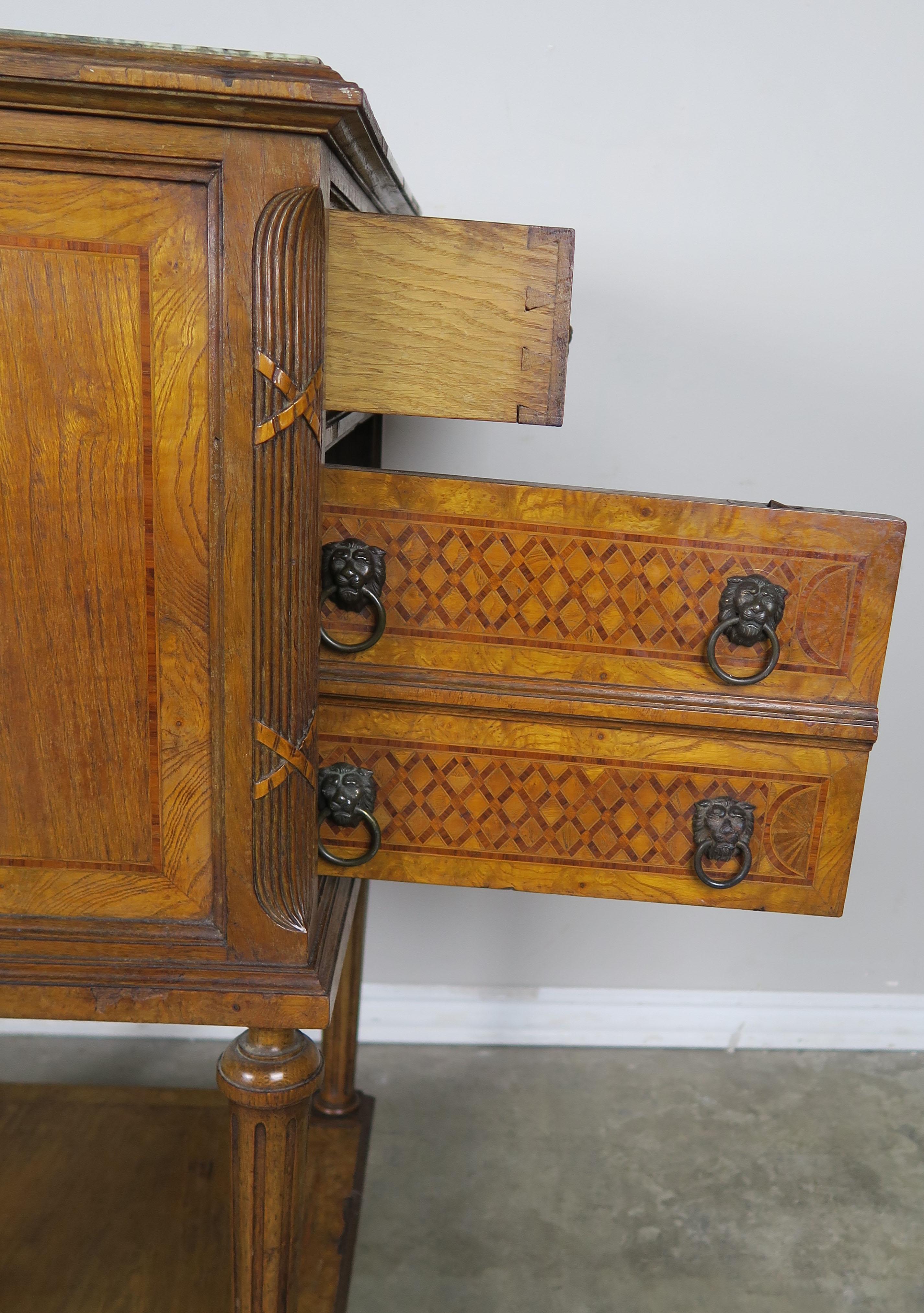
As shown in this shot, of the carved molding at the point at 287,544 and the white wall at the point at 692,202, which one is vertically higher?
the white wall at the point at 692,202

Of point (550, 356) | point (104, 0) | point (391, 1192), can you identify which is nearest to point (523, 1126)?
point (391, 1192)

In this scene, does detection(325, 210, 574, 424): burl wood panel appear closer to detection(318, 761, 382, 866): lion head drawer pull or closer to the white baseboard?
detection(318, 761, 382, 866): lion head drawer pull

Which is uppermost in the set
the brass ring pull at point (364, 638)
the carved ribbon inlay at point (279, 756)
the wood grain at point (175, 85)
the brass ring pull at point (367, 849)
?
the wood grain at point (175, 85)

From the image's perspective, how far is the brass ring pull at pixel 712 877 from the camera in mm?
960

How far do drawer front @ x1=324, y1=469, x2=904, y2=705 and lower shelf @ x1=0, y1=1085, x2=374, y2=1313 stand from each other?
781mm

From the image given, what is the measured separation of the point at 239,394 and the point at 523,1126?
1350mm

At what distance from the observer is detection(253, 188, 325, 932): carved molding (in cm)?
74

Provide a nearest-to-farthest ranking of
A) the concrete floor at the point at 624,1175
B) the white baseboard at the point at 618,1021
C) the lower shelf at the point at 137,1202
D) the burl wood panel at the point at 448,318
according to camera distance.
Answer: the burl wood panel at the point at 448,318 → the lower shelf at the point at 137,1202 → the concrete floor at the point at 624,1175 → the white baseboard at the point at 618,1021

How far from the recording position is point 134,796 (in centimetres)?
83

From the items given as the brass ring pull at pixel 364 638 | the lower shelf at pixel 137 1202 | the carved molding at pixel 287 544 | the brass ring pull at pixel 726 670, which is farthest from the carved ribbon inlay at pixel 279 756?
the lower shelf at pixel 137 1202

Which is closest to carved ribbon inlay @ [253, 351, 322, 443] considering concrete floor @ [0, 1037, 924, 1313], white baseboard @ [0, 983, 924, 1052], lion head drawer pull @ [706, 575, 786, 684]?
lion head drawer pull @ [706, 575, 786, 684]

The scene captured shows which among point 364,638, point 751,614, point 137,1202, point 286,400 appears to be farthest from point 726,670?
point 137,1202

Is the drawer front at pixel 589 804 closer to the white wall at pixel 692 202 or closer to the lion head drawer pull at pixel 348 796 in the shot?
the lion head drawer pull at pixel 348 796

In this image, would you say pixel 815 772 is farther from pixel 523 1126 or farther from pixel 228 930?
pixel 523 1126
